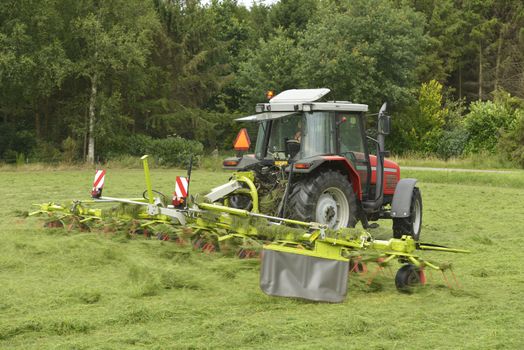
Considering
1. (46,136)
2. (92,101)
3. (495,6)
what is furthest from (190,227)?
(495,6)

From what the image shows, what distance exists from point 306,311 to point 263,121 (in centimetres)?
462

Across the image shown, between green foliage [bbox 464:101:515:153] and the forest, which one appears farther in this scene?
green foliage [bbox 464:101:515:153]

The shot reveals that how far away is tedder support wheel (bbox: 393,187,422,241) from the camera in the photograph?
9875 mm

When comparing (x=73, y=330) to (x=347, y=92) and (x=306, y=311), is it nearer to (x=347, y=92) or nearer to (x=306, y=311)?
(x=306, y=311)

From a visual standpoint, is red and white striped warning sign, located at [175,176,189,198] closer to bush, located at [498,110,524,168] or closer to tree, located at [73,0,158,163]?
tree, located at [73,0,158,163]

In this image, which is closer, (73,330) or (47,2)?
(73,330)

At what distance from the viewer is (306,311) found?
19.8 feet

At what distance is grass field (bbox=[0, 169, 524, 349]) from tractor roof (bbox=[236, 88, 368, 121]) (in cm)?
220

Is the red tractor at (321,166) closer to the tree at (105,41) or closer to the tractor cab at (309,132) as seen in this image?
the tractor cab at (309,132)

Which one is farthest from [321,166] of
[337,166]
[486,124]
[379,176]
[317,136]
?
[486,124]

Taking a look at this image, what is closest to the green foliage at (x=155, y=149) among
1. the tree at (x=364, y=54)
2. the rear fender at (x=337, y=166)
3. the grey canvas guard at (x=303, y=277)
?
the tree at (x=364, y=54)

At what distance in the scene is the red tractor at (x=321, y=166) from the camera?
891 centimetres

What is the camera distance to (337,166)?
9453mm

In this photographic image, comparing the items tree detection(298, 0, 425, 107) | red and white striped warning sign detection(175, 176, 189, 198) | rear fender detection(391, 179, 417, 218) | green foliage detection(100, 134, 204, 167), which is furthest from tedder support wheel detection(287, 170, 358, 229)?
tree detection(298, 0, 425, 107)
